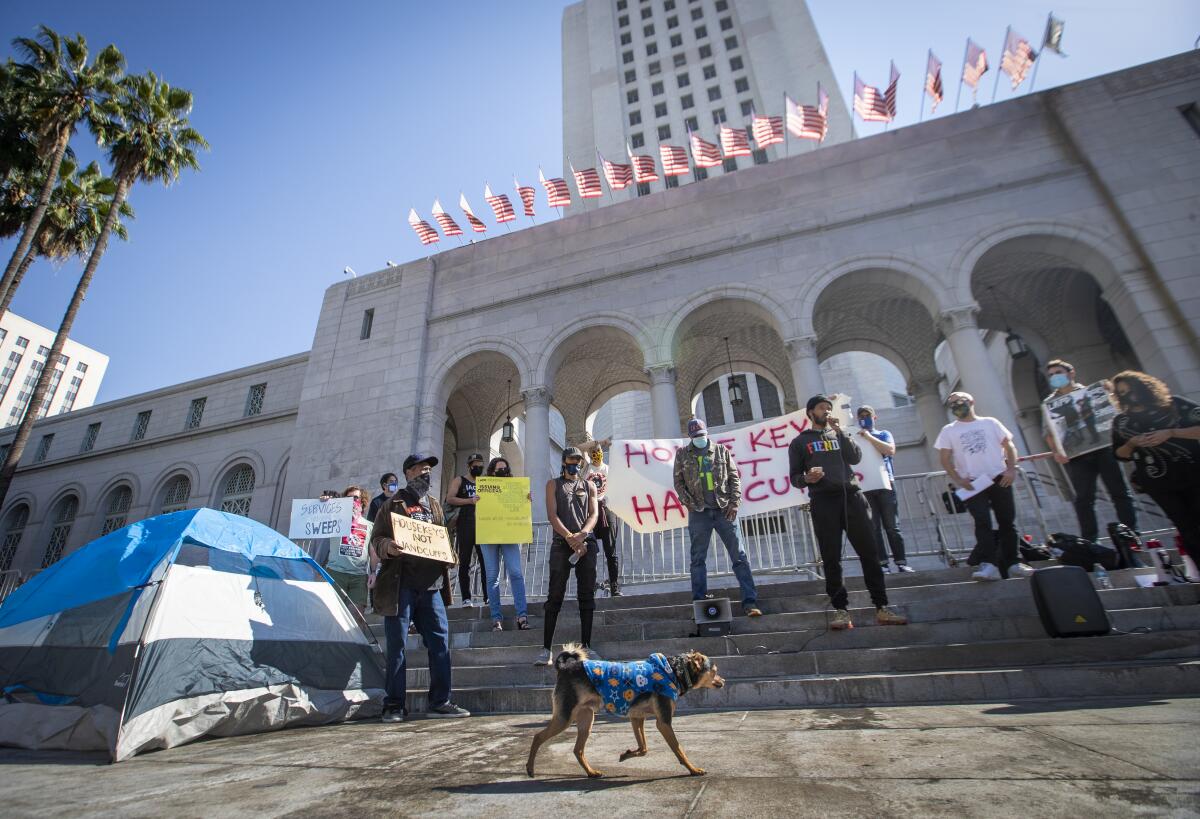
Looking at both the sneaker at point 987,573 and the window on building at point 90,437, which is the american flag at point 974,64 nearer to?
the sneaker at point 987,573

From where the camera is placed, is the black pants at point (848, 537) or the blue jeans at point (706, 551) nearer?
the black pants at point (848, 537)

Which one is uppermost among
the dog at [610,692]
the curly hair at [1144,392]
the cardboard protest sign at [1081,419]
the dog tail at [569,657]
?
the cardboard protest sign at [1081,419]

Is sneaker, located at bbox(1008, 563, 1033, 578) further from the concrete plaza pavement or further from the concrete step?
the concrete plaza pavement

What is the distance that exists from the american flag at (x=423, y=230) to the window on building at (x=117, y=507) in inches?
585

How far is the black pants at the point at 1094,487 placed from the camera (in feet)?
19.8

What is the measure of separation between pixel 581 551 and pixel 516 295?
10.1 meters

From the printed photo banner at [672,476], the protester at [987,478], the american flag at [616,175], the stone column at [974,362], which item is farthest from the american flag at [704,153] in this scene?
the protester at [987,478]

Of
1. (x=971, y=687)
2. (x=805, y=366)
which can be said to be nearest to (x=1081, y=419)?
(x=971, y=687)

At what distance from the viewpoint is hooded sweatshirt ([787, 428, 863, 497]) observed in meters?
5.18

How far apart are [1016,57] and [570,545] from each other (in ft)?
54.6

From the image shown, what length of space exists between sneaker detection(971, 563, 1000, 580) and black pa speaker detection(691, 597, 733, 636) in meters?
2.58

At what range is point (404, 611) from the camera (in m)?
4.62

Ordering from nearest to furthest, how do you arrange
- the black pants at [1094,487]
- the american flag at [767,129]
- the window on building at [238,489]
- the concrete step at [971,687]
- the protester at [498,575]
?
the concrete step at [971,687] → the black pants at [1094,487] → the protester at [498,575] → the american flag at [767,129] → the window on building at [238,489]

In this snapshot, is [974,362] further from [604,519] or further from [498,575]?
[498,575]
